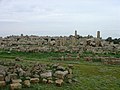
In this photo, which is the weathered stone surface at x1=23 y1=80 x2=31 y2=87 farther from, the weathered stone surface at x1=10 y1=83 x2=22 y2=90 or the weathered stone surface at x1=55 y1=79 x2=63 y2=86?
the weathered stone surface at x1=55 y1=79 x2=63 y2=86

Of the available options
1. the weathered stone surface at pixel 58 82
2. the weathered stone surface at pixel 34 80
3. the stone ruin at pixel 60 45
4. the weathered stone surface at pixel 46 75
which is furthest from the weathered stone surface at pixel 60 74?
the stone ruin at pixel 60 45

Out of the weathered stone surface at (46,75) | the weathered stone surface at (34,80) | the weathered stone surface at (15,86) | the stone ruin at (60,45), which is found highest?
the stone ruin at (60,45)

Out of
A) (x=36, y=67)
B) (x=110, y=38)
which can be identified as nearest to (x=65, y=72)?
(x=36, y=67)

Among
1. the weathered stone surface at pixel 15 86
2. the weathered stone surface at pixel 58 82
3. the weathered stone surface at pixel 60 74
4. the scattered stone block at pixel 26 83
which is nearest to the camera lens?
the weathered stone surface at pixel 15 86

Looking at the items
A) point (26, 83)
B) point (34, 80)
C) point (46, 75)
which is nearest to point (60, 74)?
point (46, 75)

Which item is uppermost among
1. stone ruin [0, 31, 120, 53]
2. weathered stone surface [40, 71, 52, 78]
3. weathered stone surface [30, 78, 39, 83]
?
stone ruin [0, 31, 120, 53]

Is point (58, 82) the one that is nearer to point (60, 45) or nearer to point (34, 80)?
point (34, 80)

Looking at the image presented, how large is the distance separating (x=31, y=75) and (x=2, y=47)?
541 inches

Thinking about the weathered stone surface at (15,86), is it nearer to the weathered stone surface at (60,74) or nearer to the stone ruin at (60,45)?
the weathered stone surface at (60,74)

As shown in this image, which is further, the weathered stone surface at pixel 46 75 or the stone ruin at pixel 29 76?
the weathered stone surface at pixel 46 75

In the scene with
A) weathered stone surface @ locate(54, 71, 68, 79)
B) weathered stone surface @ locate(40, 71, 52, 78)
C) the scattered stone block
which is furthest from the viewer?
weathered stone surface @ locate(54, 71, 68, 79)

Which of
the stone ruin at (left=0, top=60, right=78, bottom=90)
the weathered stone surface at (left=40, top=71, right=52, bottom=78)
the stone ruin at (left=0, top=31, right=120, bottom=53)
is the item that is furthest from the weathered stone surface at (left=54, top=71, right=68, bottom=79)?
the stone ruin at (left=0, top=31, right=120, bottom=53)

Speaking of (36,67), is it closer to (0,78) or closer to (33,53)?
(0,78)

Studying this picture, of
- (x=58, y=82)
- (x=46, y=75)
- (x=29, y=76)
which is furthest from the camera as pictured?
(x=46, y=75)
